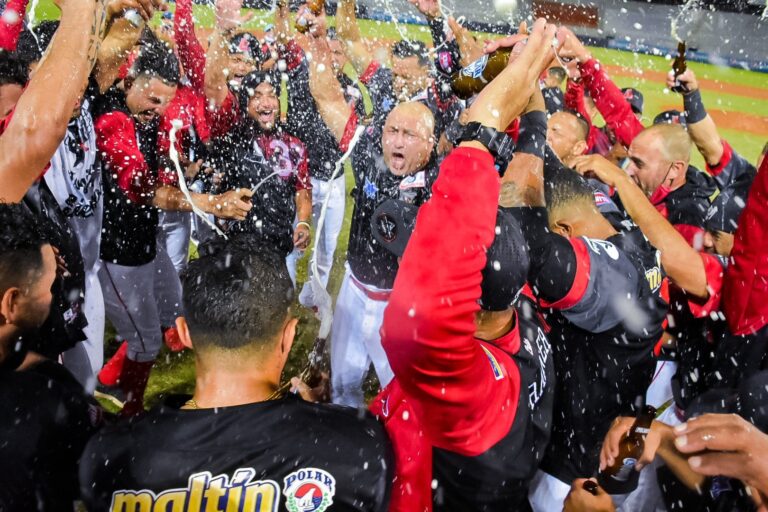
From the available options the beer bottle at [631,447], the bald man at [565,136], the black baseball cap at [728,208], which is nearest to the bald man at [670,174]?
the black baseball cap at [728,208]

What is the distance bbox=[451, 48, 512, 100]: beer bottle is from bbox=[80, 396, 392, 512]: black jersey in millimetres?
1315

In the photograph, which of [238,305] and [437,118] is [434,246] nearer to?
[238,305]

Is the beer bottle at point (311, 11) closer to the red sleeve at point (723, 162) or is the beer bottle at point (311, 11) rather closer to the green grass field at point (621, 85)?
the green grass field at point (621, 85)

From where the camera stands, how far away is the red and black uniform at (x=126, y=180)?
3270 mm

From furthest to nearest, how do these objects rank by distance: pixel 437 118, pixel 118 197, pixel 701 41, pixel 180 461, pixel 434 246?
1. pixel 701 41
2. pixel 437 118
3. pixel 118 197
4. pixel 180 461
5. pixel 434 246

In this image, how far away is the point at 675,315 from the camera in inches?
111

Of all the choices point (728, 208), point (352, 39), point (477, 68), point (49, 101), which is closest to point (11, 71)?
point (49, 101)

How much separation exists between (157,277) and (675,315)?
10.9ft

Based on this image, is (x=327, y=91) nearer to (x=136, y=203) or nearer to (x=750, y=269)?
(x=136, y=203)

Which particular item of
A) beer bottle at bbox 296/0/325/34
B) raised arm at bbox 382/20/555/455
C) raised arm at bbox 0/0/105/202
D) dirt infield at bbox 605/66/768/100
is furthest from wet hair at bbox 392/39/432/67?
dirt infield at bbox 605/66/768/100

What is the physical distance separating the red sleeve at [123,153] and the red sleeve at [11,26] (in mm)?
1041

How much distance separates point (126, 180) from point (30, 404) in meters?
2.12

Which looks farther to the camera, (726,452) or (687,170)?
(687,170)

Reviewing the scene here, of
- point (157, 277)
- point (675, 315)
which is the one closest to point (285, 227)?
point (157, 277)
